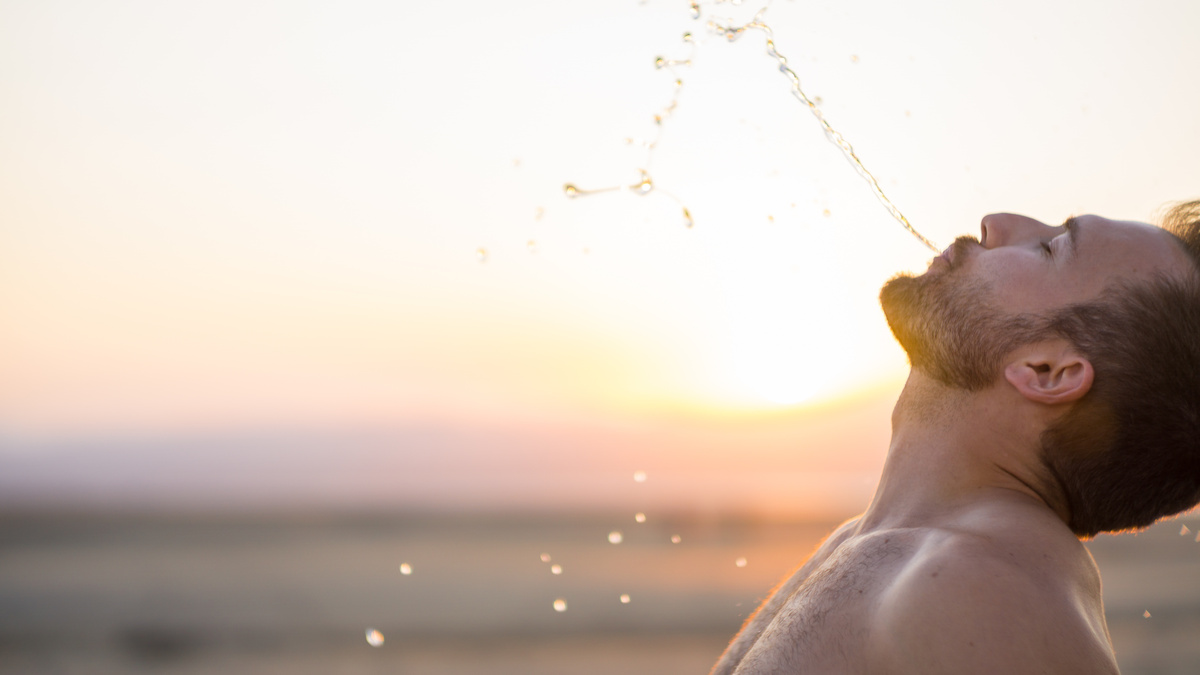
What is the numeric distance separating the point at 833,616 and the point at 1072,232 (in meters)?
1.59

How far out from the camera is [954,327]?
2.66 metres

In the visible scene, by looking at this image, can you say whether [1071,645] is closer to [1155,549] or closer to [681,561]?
[681,561]

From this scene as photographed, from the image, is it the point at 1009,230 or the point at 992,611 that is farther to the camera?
the point at 1009,230

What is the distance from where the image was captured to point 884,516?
264 cm

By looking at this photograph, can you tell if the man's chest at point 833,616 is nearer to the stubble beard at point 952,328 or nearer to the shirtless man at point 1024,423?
the shirtless man at point 1024,423

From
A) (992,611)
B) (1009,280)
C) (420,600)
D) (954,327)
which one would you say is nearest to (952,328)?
(954,327)

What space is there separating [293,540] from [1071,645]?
2837cm

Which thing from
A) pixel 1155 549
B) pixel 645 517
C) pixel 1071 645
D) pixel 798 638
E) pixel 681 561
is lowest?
pixel 1071 645

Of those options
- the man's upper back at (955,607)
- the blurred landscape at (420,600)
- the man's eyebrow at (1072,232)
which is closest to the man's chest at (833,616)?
the man's upper back at (955,607)

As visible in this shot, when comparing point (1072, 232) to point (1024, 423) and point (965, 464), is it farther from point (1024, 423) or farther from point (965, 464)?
point (965, 464)

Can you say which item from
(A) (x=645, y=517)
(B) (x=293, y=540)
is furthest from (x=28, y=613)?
(A) (x=645, y=517)

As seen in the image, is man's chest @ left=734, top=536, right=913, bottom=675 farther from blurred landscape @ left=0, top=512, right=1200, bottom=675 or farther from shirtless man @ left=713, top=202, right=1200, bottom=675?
blurred landscape @ left=0, top=512, right=1200, bottom=675

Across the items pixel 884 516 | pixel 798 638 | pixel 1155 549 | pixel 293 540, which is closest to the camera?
pixel 798 638

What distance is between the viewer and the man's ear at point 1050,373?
7.97 ft
